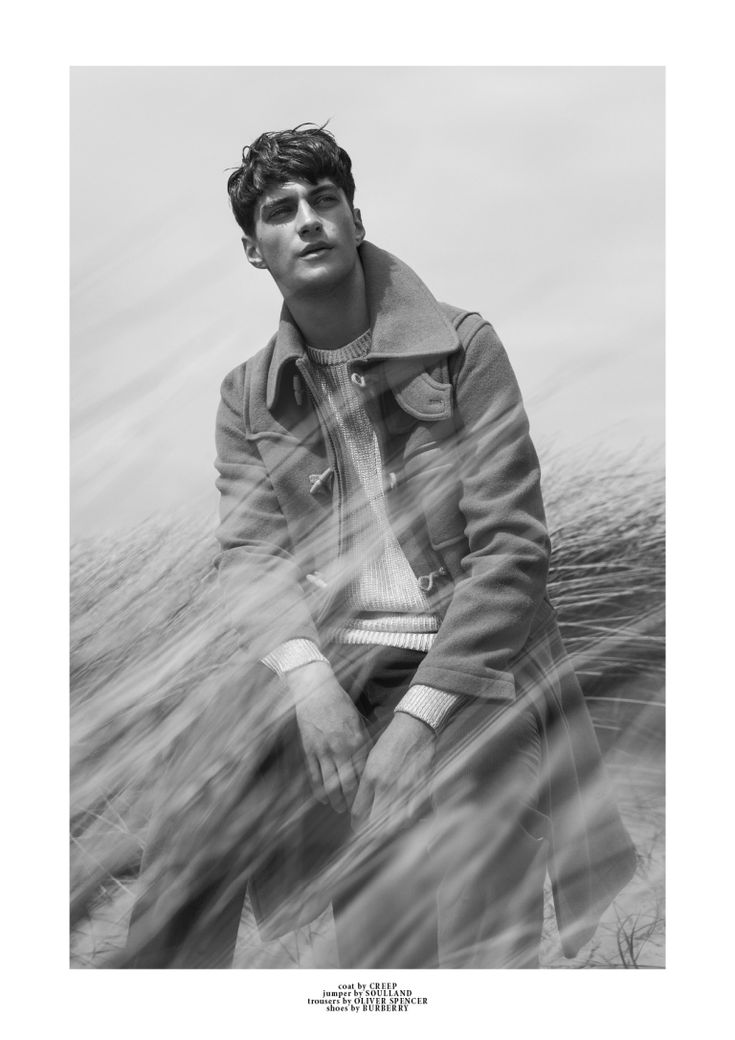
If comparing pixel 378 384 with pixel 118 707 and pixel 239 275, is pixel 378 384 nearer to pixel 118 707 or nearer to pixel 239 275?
pixel 239 275

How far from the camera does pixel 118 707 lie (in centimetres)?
197

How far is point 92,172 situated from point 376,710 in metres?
1.10

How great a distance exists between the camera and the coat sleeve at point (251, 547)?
73.4 inches

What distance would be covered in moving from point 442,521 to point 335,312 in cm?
40

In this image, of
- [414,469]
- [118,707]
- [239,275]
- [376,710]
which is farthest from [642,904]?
[239,275]

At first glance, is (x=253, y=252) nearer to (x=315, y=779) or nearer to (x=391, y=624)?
(x=391, y=624)

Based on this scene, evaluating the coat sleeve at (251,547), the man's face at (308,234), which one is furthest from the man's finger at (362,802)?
the man's face at (308,234)

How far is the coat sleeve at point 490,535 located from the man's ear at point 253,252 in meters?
0.39

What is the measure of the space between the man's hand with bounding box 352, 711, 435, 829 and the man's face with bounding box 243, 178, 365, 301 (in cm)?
73

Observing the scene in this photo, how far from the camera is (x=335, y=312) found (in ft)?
6.13

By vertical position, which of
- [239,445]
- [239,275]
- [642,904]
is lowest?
[642,904]

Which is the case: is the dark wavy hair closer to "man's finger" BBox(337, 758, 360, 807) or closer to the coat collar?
the coat collar

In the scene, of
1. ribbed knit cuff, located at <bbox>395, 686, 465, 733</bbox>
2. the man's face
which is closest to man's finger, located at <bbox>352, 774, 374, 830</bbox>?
ribbed knit cuff, located at <bbox>395, 686, 465, 733</bbox>

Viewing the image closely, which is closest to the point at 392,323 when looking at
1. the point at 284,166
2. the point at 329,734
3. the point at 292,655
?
the point at 284,166
